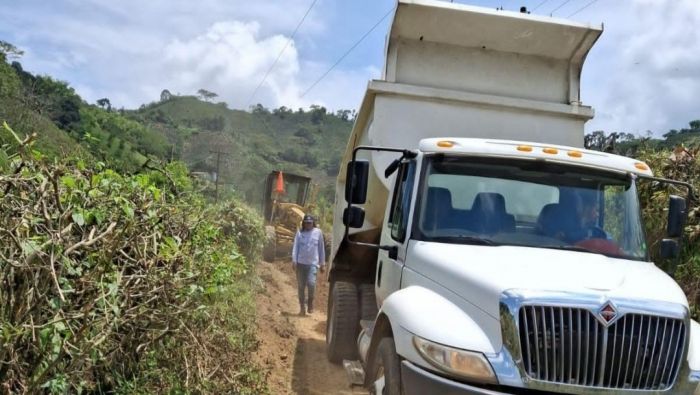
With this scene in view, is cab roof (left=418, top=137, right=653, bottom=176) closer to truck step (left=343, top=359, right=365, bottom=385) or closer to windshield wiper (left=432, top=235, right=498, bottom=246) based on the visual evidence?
windshield wiper (left=432, top=235, right=498, bottom=246)

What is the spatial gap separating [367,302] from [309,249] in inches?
142

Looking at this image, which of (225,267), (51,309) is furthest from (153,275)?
(225,267)

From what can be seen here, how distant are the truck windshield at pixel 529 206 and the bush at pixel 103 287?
1846 millimetres

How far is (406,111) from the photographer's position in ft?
20.3

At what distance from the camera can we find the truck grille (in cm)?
341

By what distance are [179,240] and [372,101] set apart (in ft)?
8.33

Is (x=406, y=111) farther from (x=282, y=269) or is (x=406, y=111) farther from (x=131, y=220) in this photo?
(x=282, y=269)

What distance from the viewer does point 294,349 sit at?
26.7 feet

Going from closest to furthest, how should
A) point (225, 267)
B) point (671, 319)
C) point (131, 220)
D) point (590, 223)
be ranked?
point (671, 319)
point (131, 220)
point (590, 223)
point (225, 267)

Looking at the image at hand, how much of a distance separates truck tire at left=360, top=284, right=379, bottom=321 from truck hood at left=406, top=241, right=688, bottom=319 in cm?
241

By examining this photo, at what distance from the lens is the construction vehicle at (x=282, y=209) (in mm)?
17594

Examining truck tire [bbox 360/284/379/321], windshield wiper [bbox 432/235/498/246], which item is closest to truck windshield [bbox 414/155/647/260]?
windshield wiper [bbox 432/235/498/246]

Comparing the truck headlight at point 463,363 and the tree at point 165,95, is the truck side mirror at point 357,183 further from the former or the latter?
the tree at point 165,95

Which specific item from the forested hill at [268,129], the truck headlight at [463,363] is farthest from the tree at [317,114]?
the truck headlight at [463,363]
